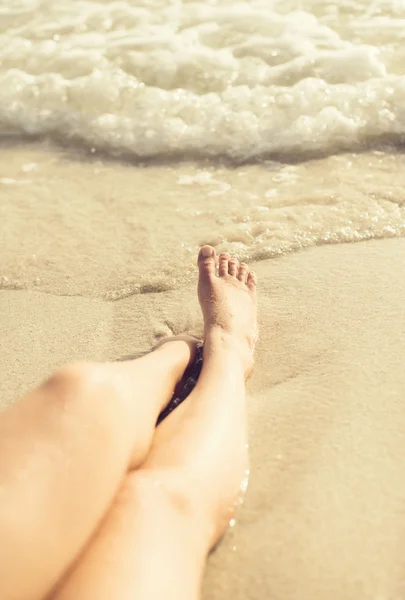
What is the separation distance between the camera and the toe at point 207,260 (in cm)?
240

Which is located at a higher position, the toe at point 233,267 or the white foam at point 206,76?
the white foam at point 206,76

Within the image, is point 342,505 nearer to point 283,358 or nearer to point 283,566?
point 283,566

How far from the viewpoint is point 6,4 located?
4.81 meters

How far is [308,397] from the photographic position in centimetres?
191

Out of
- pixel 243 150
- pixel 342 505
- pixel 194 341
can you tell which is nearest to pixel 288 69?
pixel 243 150

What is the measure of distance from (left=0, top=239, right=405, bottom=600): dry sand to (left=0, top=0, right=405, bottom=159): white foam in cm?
102

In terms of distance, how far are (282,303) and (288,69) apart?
1.88 m

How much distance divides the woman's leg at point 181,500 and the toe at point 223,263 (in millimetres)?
363

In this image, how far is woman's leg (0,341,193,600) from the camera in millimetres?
1218

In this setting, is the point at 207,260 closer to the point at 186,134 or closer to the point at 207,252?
the point at 207,252

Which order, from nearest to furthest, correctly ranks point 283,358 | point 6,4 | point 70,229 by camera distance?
point 283,358, point 70,229, point 6,4

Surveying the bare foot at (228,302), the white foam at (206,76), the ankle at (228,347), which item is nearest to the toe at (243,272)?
the bare foot at (228,302)

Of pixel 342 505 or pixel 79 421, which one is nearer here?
pixel 79 421

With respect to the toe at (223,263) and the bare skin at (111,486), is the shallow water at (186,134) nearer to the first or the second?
the toe at (223,263)
